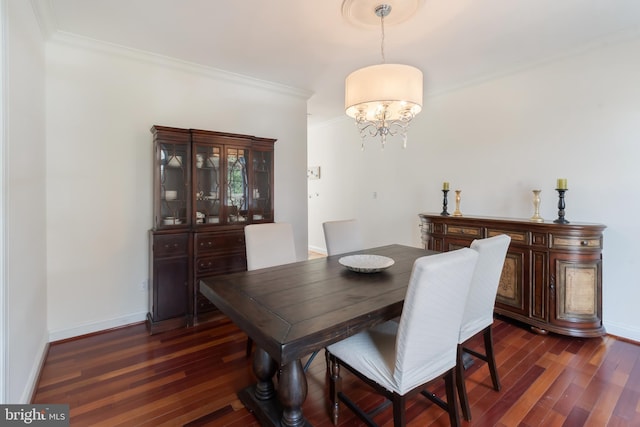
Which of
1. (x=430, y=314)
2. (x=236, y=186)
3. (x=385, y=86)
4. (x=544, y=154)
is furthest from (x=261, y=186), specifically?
(x=544, y=154)

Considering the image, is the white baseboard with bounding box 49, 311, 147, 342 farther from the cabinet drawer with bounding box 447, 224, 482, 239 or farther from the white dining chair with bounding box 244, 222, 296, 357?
the cabinet drawer with bounding box 447, 224, 482, 239

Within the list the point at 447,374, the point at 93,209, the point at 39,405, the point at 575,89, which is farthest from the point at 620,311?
the point at 93,209

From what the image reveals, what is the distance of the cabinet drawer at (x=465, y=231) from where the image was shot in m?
3.09

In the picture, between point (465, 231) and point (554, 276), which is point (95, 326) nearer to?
point (465, 231)

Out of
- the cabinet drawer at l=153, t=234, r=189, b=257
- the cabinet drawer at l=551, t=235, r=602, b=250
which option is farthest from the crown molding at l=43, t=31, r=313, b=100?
the cabinet drawer at l=551, t=235, r=602, b=250

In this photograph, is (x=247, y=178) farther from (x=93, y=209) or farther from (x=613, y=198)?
(x=613, y=198)

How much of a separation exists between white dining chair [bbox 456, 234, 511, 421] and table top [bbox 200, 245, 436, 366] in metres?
0.42

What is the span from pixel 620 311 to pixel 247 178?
3768 millimetres

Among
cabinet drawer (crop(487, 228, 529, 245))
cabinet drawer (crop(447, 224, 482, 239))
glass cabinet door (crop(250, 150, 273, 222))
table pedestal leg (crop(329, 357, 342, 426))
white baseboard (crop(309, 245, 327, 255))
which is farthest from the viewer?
white baseboard (crop(309, 245, 327, 255))

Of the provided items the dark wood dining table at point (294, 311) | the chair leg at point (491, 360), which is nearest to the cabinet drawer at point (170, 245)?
the dark wood dining table at point (294, 311)

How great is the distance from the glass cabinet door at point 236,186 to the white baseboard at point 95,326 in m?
1.30

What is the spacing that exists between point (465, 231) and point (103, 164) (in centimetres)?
362

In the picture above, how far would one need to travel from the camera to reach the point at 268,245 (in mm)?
2477

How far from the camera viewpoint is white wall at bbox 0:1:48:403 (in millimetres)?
1593
